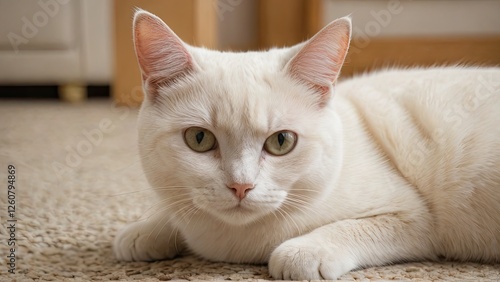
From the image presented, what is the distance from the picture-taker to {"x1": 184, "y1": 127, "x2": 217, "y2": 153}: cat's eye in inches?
48.0

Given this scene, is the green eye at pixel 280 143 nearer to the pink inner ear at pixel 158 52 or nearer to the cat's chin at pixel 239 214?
the cat's chin at pixel 239 214

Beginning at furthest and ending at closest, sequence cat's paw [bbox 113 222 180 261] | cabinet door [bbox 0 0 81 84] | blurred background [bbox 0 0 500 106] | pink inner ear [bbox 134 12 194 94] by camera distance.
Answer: cabinet door [bbox 0 0 81 84] → blurred background [bbox 0 0 500 106] → cat's paw [bbox 113 222 180 261] → pink inner ear [bbox 134 12 194 94]

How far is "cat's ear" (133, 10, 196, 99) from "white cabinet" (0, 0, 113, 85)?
326cm

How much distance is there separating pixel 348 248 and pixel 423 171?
Answer: 0.93 feet

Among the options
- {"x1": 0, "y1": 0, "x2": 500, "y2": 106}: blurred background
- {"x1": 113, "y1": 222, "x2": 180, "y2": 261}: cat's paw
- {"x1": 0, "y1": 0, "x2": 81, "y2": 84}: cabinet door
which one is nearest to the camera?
{"x1": 113, "y1": 222, "x2": 180, "y2": 261}: cat's paw

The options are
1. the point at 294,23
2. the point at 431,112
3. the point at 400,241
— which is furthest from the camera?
the point at 294,23

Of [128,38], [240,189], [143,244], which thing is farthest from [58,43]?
[240,189]

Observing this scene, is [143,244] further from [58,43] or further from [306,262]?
[58,43]

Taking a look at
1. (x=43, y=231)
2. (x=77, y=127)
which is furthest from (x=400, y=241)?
(x=77, y=127)

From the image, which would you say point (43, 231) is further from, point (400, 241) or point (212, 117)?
point (400, 241)

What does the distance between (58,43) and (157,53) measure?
134 inches

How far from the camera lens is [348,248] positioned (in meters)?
1.30

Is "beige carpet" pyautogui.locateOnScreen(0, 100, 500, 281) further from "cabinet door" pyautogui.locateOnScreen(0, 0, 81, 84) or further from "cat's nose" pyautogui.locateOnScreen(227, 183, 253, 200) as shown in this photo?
"cabinet door" pyautogui.locateOnScreen(0, 0, 81, 84)

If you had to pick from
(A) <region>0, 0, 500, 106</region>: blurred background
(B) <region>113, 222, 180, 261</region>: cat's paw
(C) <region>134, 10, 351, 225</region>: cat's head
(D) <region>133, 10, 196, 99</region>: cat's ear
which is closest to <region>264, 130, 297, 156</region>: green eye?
(C) <region>134, 10, 351, 225</region>: cat's head
